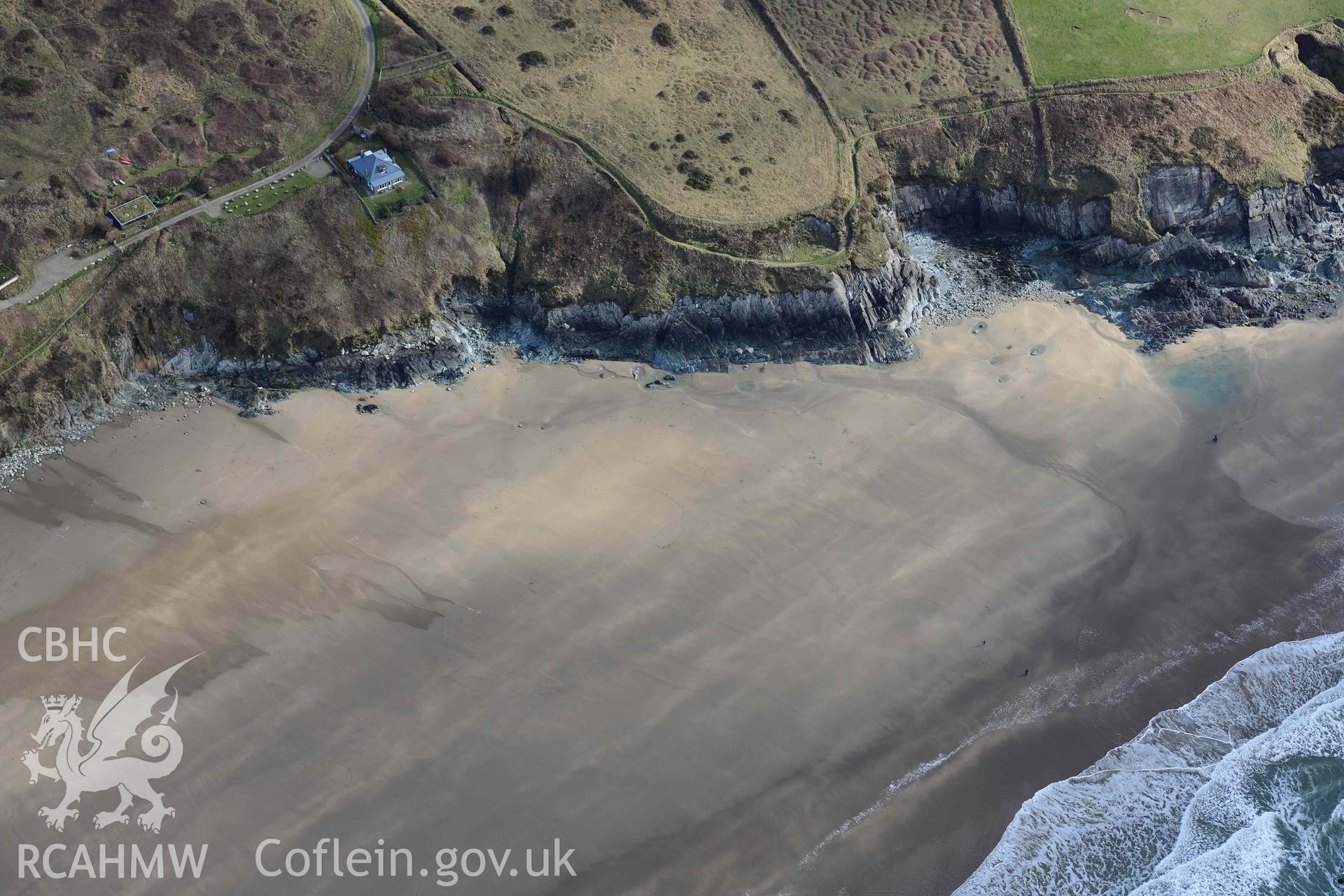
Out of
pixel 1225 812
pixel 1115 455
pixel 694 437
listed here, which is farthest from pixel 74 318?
pixel 1225 812

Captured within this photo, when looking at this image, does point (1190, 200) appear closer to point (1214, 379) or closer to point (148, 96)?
point (1214, 379)

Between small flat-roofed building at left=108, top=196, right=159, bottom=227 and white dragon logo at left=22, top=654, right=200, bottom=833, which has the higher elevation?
small flat-roofed building at left=108, top=196, right=159, bottom=227

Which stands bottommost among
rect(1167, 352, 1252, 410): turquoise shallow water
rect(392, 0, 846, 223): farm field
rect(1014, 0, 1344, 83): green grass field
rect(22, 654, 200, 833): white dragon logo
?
rect(22, 654, 200, 833): white dragon logo

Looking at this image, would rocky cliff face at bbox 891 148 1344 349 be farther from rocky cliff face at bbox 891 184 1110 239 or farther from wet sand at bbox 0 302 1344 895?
wet sand at bbox 0 302 1344 895

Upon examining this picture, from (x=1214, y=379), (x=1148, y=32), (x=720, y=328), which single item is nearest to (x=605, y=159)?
(x=720, y=328)

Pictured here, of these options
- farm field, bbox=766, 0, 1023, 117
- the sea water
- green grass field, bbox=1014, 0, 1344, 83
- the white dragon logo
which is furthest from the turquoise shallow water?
the white dragon logo

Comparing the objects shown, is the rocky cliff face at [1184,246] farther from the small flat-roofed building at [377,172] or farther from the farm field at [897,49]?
the small flat-roofed building at [377,172]

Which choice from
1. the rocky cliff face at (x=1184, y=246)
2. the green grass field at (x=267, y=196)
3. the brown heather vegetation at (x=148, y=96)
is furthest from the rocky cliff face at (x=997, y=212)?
the brown heather vegetation at (x=148, y=96)
